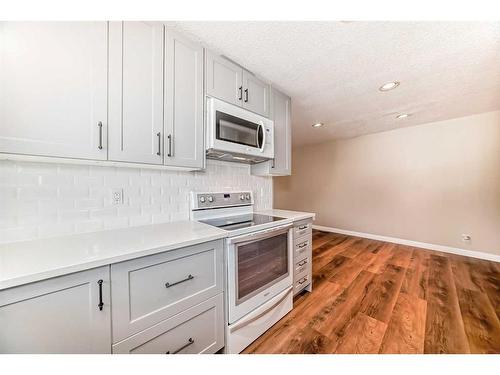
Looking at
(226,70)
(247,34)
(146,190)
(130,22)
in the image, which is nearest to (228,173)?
(146,190)

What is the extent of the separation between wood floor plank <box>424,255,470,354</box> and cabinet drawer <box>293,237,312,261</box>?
104 centimetres

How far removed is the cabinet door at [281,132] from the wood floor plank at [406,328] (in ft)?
5.53

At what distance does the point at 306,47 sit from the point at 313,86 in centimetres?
62

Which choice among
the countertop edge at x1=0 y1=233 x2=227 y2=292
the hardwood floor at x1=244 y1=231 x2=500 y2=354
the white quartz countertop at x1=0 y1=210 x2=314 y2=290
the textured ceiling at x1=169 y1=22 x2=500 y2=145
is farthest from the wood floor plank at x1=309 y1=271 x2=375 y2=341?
the textured ceiling at x1=169 y1=22 x2=500 y2=145

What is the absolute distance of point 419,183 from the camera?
335 cm

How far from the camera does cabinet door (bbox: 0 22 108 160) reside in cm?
80

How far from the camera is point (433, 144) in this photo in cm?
321

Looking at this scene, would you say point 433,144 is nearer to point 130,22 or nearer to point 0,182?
point 130,22

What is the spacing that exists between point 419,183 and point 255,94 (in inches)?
140

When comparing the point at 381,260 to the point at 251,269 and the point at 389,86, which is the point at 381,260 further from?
the point at 251,269

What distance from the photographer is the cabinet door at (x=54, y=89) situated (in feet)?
2.63

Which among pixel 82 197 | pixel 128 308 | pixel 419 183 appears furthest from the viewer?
pixel 419 183

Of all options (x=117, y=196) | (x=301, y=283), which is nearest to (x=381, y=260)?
(x=301, y=283)

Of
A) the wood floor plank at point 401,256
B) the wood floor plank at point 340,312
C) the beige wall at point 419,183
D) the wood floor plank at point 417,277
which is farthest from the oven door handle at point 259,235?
the beige wall at point 419,183
